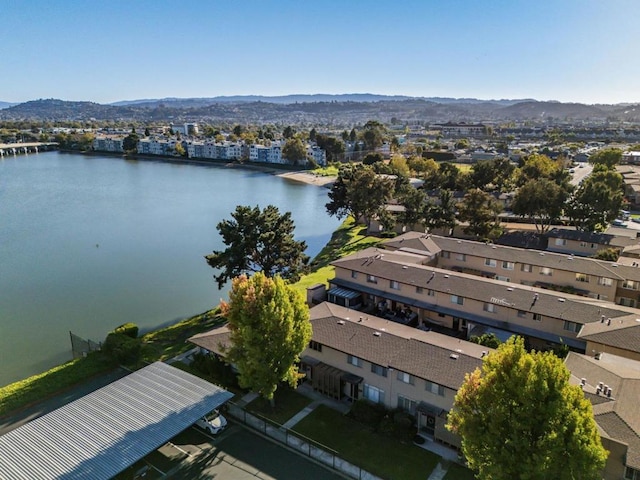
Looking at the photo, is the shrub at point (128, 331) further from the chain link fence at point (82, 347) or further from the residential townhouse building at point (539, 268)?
the residential townhouse building at point (539, 268)

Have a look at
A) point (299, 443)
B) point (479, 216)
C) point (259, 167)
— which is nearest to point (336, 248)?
point (479, 216)

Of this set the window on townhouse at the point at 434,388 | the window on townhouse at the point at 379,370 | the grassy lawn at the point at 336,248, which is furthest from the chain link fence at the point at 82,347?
the window on townhouse at the point at 434,388

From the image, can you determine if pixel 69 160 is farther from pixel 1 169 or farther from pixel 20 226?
pixel 20 226

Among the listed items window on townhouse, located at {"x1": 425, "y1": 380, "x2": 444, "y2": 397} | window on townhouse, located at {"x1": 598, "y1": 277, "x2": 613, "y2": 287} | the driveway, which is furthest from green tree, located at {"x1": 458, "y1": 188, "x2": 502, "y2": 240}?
the driveway

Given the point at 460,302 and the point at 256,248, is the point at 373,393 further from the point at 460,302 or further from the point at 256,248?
the point at 256,248

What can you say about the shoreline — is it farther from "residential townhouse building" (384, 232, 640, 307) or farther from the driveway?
the driveway
